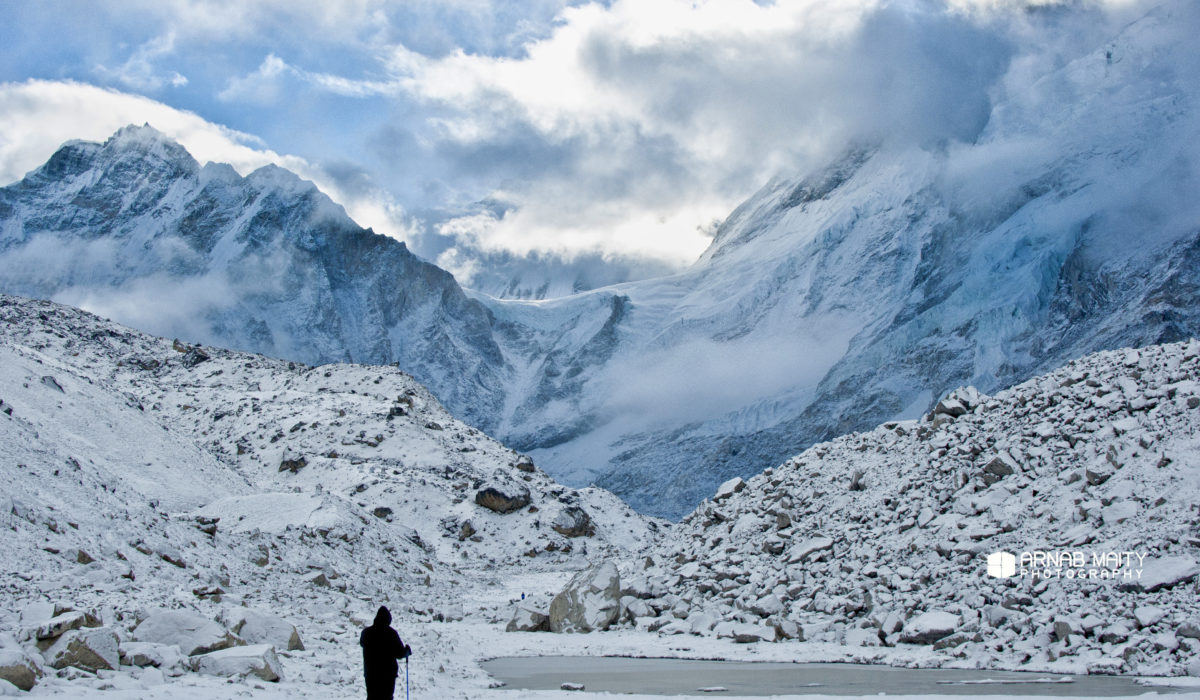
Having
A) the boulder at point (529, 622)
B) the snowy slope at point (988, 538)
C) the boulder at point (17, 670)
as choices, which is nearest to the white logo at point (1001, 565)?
Result: the snowy slope at point (988, 538)

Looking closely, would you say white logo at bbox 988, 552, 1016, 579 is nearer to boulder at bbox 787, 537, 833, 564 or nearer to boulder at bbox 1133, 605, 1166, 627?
boulder at bbox 1133, 605, 1166, 627

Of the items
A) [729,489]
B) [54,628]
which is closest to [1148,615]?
[54,628]

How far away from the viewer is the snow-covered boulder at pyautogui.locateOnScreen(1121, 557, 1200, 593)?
20359 millimetres

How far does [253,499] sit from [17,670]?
33694mm

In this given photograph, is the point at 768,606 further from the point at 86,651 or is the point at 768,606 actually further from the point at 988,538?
the point at 86,651

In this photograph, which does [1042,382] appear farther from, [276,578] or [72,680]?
[72,680]

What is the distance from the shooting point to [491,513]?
3135 inches

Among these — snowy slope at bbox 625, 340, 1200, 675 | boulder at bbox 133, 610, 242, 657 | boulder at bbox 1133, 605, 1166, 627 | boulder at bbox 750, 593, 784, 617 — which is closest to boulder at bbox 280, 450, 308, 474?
snowy slope at bbox 625, 340, 1200, 675

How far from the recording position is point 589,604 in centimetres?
3142

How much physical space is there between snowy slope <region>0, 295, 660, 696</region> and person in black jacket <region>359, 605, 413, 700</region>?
2.42 meters

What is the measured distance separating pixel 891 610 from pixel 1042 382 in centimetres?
1283

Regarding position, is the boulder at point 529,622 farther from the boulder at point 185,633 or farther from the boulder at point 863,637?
the boulder at point 185,633

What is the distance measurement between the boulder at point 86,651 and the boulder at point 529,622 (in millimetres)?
18004

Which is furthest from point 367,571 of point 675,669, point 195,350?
point 195,350
